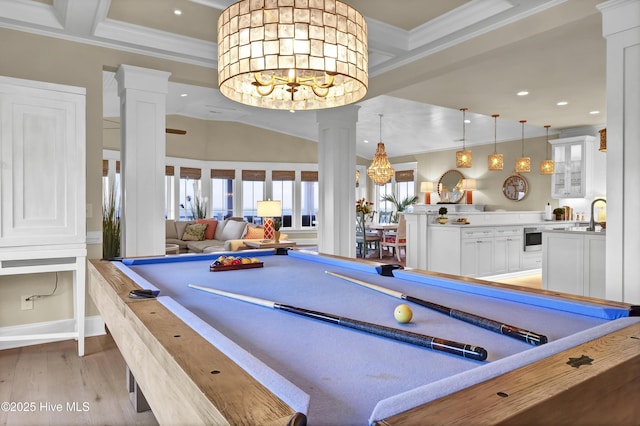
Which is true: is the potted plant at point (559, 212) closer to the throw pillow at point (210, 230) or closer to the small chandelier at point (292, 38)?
the throw pillow at point (210, 230)

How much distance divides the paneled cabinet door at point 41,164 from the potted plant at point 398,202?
8365 mm

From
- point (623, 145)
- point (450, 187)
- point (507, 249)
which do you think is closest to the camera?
point (623, 145)

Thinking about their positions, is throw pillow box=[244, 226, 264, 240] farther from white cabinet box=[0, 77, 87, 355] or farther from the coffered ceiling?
white cabinet box=[0, 77, 87, 355]

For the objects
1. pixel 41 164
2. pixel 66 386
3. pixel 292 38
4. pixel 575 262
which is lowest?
pixel 66 386

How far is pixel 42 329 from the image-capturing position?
3512 millimetres

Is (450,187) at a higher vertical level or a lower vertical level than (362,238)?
higher

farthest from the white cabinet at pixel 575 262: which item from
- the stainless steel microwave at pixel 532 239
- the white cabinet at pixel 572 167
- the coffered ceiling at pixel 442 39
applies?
the white cabinet at pixel 572 167

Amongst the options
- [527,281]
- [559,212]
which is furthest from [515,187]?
[527,281]

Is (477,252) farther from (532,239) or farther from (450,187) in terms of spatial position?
(450,187)

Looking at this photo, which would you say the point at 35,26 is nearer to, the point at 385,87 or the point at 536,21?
the point at 385,87

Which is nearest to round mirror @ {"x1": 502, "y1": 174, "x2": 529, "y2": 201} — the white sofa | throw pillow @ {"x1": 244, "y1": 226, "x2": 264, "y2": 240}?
throw pillow @ {"x1": 244, "y1": 226, "x2": 264, "y2": 240}

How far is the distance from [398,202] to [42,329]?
929 centimetres

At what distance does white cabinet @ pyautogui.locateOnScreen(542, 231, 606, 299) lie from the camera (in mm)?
4035

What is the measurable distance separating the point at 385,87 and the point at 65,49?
3.06 m
